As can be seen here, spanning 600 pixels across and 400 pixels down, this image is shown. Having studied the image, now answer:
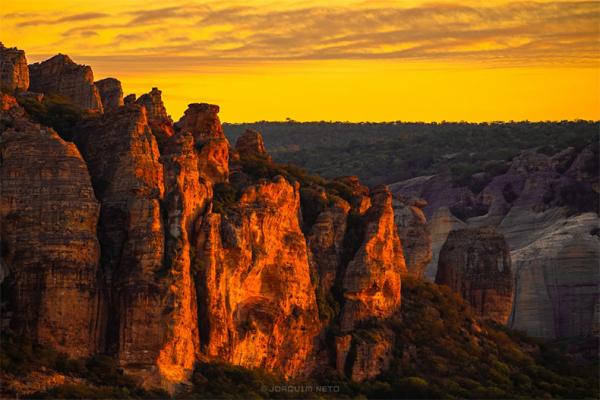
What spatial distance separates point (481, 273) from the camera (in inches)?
3932

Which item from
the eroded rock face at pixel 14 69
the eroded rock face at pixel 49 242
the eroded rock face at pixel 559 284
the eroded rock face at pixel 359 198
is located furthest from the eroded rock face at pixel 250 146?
the eroded rock face at pixel 559 284

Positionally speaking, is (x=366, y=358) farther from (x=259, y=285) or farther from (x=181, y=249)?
(x=181, y=249)

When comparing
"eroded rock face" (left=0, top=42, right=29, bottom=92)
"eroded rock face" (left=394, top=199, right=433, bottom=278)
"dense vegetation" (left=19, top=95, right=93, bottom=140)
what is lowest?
"eroded rock face" (left=394, top=199, right=433, bottom=278)

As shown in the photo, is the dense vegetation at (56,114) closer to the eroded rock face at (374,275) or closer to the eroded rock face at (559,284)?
the eroded rock face at (374,275)

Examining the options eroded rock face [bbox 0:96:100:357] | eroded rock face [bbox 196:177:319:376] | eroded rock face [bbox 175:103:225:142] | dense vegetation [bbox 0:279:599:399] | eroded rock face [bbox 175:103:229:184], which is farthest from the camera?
eroded rock face [bbox 175:103:225:142]

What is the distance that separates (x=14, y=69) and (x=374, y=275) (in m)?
14.2

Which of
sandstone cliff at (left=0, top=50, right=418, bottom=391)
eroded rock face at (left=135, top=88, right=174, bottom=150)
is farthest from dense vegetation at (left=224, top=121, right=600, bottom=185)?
sandstone cliff at (left=0, top=50, right=418, bottom=391)

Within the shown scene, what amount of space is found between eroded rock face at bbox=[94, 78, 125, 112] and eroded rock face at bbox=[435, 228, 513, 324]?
48.6ft

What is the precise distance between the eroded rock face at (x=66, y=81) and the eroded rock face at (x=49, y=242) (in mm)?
15274

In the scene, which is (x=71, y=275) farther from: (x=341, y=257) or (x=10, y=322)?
(x=341, y=257)

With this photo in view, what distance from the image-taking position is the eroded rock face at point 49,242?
74.3 m

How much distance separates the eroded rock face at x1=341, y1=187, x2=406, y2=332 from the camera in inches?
3465

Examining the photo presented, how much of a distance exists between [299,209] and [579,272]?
110ft

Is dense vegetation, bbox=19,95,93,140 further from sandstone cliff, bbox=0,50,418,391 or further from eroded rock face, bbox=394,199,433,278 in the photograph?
eroded rock face, bbox=394,199,433,278
